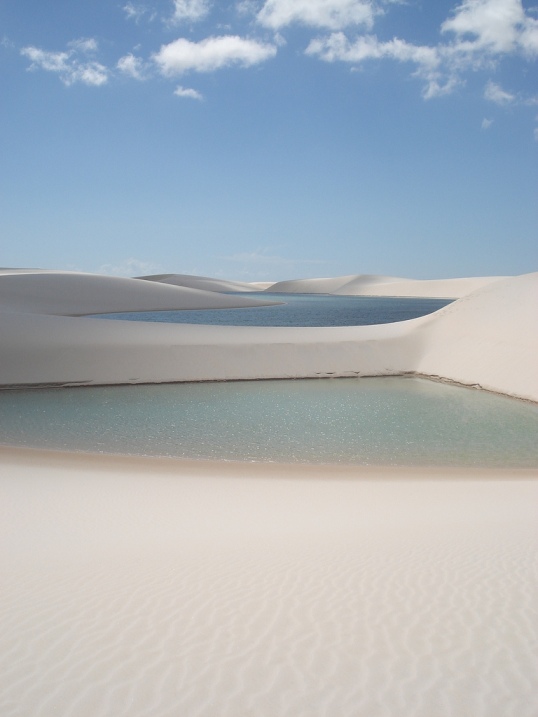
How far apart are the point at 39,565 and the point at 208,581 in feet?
4.53

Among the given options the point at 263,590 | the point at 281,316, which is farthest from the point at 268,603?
the point at 281,316

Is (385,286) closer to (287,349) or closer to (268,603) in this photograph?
(287,349)

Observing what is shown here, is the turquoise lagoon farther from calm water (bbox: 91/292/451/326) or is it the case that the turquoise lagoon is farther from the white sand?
calm water (bbox: 91/292/451/326)

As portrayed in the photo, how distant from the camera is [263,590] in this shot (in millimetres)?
3855

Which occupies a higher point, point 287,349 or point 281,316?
point 281,316

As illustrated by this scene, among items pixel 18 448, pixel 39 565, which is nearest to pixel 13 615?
pixel 39 565

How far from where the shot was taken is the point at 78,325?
18.9 meters

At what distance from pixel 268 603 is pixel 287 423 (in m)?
7.42

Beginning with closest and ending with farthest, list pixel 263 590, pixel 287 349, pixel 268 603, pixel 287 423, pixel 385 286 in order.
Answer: pixel 268 603
pixel 263 590
pixel 287 423
pixel 287 349
pixel 385 286

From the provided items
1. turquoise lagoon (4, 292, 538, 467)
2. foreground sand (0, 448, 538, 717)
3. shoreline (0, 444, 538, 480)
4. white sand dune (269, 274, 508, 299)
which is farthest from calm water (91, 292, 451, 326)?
white sand dune (269, 274, 508, 299)

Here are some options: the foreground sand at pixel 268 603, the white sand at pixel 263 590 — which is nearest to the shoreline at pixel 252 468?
the white sand at pixel 263 590

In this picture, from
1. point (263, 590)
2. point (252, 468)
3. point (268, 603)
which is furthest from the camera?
point (252, 468)

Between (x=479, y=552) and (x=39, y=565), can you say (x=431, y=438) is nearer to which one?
(x=479, y=552)

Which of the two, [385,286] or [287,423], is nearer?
[287,423]
